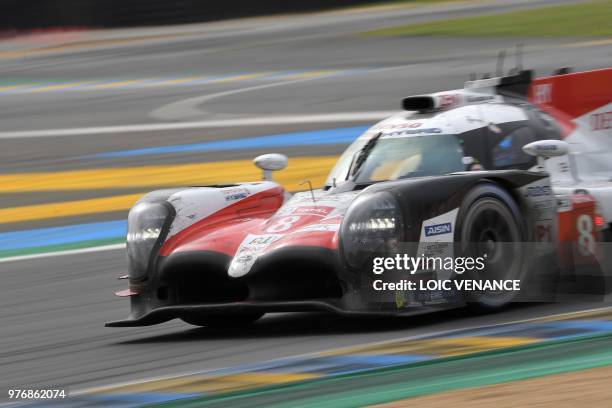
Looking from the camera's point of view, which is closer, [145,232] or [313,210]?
[313,210]

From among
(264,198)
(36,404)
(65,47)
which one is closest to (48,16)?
(65,47)

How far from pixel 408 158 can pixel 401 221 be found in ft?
3.15

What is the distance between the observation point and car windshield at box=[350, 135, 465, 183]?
728 centimetres

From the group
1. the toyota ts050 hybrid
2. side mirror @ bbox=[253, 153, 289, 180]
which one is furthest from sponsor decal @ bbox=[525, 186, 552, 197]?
side mirror @ bbox=[253, 153, 289, 180]

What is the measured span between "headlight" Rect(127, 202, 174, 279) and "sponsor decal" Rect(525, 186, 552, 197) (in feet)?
6.61

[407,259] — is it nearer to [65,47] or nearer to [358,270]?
[358,270]

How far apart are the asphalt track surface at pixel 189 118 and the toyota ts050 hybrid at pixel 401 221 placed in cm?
20

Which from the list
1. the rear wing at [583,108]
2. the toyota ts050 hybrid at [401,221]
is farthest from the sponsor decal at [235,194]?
the rear wing at [583,108]

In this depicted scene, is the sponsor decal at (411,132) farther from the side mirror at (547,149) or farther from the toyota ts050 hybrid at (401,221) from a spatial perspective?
the side mirror at (547,149)

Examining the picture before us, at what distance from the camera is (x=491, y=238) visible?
6844 mm

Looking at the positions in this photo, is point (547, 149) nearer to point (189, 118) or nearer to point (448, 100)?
point (448, 100)

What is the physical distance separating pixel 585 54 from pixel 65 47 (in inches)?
504

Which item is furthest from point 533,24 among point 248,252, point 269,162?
point 248,252

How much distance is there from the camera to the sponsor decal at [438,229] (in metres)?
6.57
